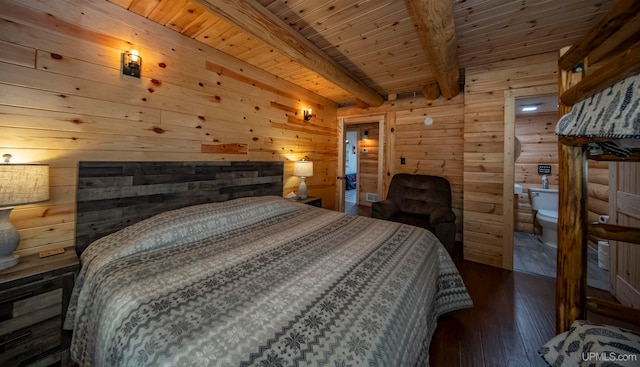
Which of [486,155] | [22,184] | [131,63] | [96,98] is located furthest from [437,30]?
[22,184]

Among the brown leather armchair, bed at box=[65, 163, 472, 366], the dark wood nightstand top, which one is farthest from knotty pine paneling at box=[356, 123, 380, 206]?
the dark wood nightstand top

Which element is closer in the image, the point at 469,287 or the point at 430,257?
the point at 430,257

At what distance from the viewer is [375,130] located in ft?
19.5

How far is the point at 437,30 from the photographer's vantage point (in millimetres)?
1657

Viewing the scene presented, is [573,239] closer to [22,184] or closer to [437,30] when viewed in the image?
[437,30]

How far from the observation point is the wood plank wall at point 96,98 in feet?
4.50

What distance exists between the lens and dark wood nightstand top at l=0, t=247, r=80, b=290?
1120 mm

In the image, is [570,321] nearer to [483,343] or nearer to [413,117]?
[483,343]

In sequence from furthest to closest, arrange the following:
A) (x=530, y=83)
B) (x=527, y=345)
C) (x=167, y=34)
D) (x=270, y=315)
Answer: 1. (x=530, y=83)
2. (x=167, y=34)
3. (x=527, y=345)
4. (x=270, y=315)

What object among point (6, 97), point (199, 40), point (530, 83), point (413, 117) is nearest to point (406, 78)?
point (413, 117)

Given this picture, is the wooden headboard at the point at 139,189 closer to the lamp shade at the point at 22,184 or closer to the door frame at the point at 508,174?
the lamp shade at the point at 22,184

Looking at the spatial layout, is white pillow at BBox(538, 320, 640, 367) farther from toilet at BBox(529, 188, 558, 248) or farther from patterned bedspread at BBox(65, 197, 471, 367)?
toilet at BBox(529, 188, 558, 248)

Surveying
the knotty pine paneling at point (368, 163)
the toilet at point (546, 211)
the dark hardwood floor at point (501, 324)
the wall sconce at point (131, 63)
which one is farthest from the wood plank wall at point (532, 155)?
the wall sconce at point (131, 63)

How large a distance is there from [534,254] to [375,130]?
4.04 metres
